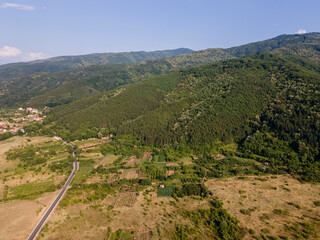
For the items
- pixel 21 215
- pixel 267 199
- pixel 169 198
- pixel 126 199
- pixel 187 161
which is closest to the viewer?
pixel 21 215

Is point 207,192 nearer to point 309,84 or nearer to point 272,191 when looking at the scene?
point 272,191

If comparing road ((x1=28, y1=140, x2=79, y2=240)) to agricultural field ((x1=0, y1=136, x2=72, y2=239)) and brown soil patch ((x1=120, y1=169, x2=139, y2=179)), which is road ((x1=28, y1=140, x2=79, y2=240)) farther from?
brown soil patch ((x1=120, y1=169, x2=139, y2=179))

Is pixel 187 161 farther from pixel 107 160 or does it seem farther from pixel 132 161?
pixel 107 160

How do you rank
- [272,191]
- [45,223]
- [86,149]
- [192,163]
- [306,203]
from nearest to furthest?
[45,223], [306,203], [272,191], [192,163], [86,149]

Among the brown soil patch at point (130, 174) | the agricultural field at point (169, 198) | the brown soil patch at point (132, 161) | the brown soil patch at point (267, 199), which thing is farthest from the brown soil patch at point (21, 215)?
the brown soil patch at point (267, 199)

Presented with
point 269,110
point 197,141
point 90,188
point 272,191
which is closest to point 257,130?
point 269,110

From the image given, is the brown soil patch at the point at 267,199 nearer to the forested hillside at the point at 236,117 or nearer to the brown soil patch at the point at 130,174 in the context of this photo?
the forested hillside at the point at 236,117

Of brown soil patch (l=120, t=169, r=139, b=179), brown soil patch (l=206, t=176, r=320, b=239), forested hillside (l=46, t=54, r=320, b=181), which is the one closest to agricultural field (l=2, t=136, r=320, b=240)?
brown soil patch (l=120, t=169, r=139, b=179)

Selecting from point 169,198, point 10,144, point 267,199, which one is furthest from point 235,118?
point 10,144

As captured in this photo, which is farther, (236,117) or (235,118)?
(236,117)
